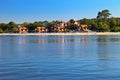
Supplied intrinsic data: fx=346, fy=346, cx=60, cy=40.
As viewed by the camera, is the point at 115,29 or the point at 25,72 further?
the point at 115,29

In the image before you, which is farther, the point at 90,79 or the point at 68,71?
the point at 68,71

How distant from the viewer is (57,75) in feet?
65.0

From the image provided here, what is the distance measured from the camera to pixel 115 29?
198 meters

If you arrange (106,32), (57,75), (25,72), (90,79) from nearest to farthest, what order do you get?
(90,79)
(57,75)
(25,72)
(106,32)

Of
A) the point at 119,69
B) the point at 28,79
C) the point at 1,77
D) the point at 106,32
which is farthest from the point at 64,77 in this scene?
the point at 106,32

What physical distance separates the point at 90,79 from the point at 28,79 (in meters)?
3.30

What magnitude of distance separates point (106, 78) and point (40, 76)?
3.67 meters

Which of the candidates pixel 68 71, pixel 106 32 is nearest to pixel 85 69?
pixel 68 71

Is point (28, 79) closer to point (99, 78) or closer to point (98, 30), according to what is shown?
point (99, 78)

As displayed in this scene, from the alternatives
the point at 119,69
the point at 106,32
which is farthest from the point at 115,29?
the point at 119,69

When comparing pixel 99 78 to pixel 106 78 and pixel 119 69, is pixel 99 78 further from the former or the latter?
pixel 119 69

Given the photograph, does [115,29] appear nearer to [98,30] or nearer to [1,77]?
[98,30]

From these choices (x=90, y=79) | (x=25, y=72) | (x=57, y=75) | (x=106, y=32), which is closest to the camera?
(x=90, y=79)

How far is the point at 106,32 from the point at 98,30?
8110 millimetres
